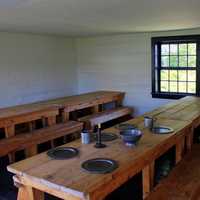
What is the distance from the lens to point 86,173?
5.90 ft

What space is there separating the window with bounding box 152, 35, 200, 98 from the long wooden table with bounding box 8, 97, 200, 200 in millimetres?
2720

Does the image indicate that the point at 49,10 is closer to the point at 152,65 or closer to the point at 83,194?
the point at 83,194

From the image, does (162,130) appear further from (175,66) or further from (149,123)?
(175,66)

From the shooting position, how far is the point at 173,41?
204 inches

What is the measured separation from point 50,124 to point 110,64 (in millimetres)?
2344

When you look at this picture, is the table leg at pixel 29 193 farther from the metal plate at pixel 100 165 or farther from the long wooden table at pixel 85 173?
the metal plate at pixel 100 165

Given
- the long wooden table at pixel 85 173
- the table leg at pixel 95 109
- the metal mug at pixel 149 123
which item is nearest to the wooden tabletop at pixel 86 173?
the long wooden table at pixel 85 173

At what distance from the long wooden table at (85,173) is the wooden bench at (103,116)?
210cm

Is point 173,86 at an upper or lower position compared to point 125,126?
upper

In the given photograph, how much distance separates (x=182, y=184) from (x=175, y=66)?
135 inches

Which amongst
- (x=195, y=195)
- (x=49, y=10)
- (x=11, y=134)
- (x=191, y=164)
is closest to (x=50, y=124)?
(x=11, y=134)

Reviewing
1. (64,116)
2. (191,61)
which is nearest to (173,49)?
(191,61)

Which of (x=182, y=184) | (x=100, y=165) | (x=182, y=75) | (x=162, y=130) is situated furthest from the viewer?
(x=182, y=75)

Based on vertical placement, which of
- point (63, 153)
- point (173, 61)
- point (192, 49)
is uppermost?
point (192, 49)
